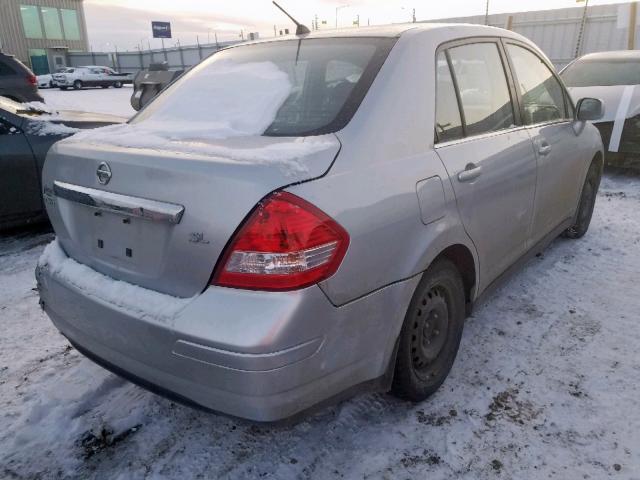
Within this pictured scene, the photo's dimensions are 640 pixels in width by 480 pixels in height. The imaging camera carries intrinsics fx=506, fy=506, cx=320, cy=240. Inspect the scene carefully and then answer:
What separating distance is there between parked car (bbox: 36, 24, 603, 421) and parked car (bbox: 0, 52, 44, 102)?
10.3m

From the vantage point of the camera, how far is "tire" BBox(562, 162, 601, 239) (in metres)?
4.27

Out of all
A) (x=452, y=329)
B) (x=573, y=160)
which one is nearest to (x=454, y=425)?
(x=452, y=329)

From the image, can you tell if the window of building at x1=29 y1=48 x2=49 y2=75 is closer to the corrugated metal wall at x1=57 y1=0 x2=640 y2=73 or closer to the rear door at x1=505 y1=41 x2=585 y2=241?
the corrugated metal wall at x1=57 y1=0 x2=640 y2=73

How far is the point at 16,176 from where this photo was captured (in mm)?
4293

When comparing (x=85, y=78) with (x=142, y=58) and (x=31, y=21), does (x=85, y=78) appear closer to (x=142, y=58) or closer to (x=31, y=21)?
(x=31, y=21)

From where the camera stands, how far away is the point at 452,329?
2.44 m

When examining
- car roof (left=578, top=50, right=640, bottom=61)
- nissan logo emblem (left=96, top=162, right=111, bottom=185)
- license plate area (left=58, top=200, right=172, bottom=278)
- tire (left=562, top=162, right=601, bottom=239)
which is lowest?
tire (left=562, top=162, right=601, bottom=239)

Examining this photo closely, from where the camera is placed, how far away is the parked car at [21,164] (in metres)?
4.27

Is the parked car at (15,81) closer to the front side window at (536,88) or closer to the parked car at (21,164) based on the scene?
the parked car at (21,164)

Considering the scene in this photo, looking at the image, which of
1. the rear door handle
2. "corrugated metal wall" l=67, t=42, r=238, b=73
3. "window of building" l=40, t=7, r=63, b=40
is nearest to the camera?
the rear door handle

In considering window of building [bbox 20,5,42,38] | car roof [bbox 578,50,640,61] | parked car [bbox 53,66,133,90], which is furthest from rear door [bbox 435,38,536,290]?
window of building [bbox 20,5,42,38]

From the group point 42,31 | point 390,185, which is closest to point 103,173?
point 390,185

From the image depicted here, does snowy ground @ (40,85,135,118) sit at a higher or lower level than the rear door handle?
lower

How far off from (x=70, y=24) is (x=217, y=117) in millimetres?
43406
